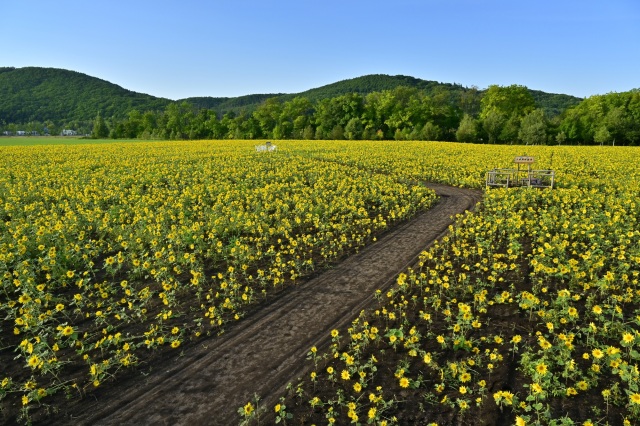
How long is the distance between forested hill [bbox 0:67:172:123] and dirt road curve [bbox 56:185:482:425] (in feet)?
548

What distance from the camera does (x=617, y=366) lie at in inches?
198

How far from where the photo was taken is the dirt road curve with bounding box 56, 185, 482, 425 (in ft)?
16.8

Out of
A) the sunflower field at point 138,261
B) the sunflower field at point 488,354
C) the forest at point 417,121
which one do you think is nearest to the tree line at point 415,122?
the forest at point 417,121

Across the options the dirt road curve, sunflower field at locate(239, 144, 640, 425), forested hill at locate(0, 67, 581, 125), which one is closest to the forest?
forested hill at locate(0, 67, 581, 125)

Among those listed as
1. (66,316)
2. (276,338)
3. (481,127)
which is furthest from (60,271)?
(481,127)

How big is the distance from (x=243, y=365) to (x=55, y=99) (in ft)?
713

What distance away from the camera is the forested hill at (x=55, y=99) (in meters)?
162

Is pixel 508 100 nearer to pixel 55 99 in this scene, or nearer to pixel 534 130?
pixel 534 130

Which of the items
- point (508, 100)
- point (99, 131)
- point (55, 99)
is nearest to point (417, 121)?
point (508, 100)

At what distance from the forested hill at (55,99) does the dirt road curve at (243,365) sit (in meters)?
167

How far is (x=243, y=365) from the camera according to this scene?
598 cm

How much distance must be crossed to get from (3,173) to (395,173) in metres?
25.5

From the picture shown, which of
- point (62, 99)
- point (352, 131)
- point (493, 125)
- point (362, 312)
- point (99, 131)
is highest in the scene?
point (62, 99)

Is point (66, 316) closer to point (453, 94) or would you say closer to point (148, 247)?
point (148, 247)
